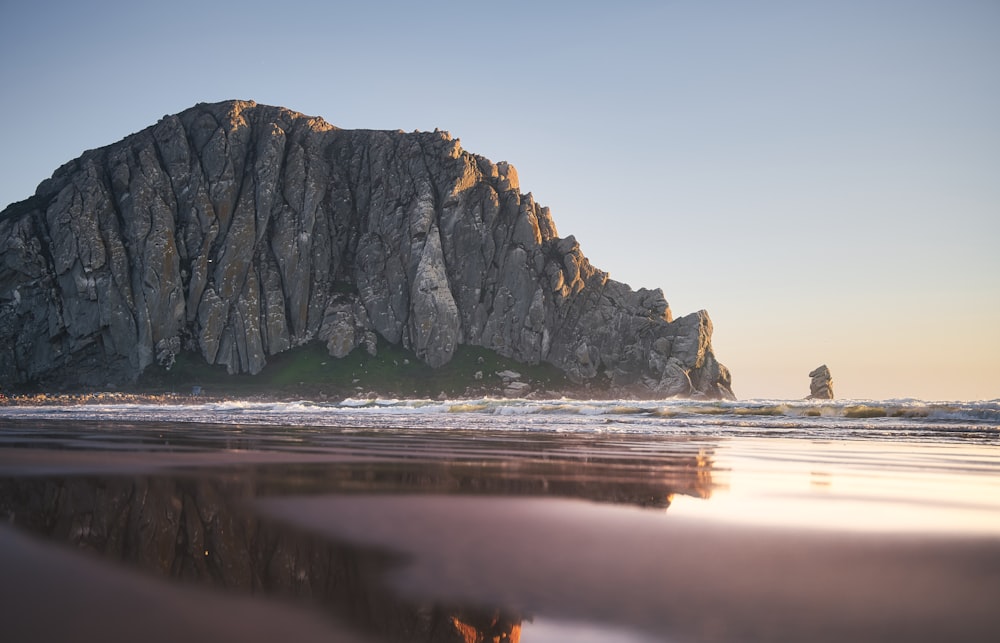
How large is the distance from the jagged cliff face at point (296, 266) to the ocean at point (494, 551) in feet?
314

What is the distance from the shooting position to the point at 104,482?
10133 millimetres

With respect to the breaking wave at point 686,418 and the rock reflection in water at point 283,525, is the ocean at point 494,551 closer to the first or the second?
the rock reflection in water at point 283,525

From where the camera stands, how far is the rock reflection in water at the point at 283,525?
4.67 meters

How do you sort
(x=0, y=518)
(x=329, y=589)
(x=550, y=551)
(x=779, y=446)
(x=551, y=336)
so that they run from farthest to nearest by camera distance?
1. (x=551, y=336)
2. (x=779, y=446)
3. (x=0, y=518)
4. (x=550, y=551)
5. (x=329, y=589)

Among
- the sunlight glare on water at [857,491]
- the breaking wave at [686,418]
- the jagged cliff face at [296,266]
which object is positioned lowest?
the breaking wave at [686,418]

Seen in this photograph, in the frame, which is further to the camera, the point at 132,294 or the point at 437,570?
the point at 132,294

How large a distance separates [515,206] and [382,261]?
25466 mm

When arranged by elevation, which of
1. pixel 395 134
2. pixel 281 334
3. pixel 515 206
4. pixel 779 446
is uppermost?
pixel 395 134

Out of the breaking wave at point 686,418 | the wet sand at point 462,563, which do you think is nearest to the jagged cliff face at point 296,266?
the breaking wave at point 686,418

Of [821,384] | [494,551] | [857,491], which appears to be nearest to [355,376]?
[821,384]

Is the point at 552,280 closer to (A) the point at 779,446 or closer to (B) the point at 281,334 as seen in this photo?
(B) the point at 281,334

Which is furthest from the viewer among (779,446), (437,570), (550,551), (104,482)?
(779,446)

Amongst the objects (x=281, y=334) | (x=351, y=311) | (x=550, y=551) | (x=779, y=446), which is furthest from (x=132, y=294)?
(x=550, y=551)

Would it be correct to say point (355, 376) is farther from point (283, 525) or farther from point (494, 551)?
point (494, 551)
